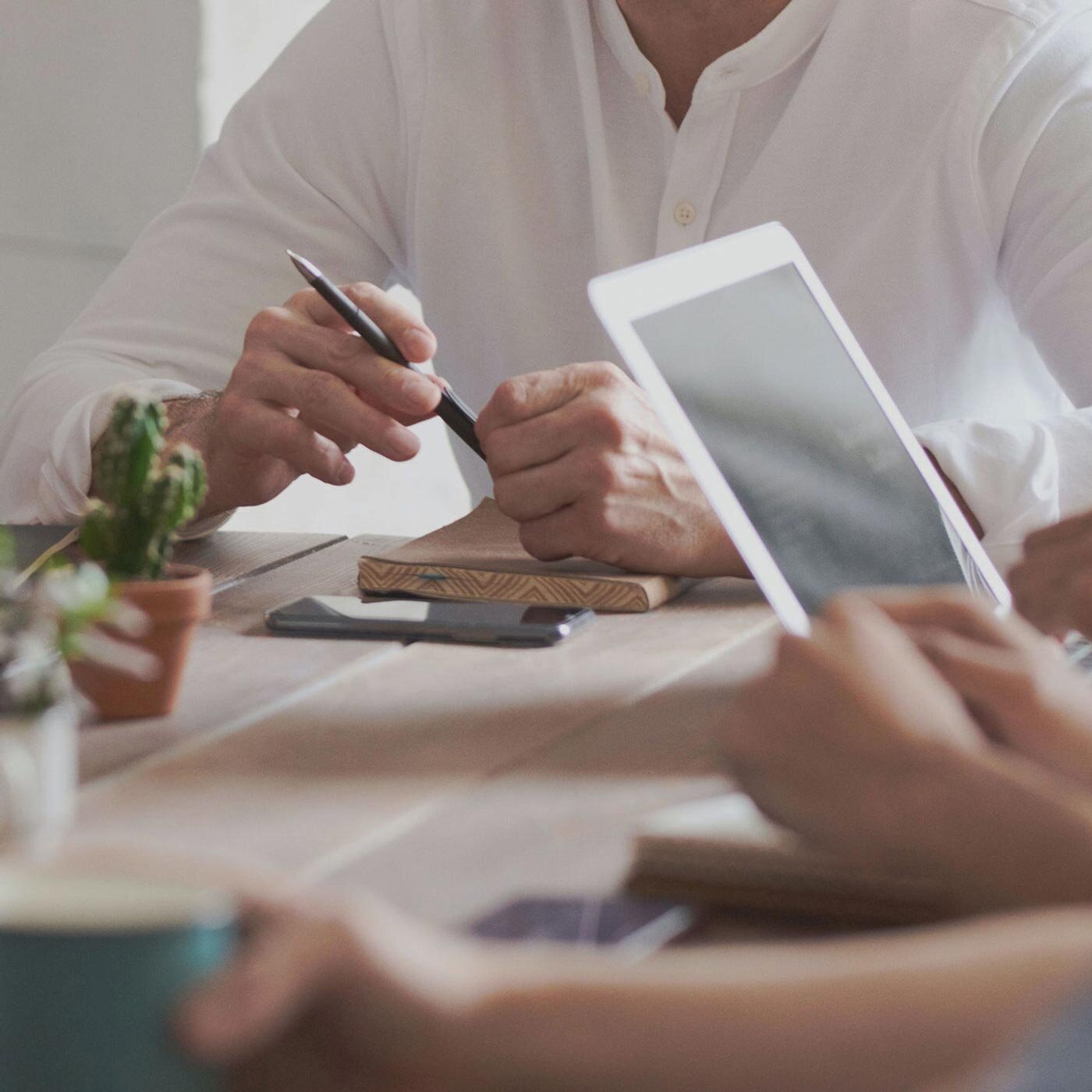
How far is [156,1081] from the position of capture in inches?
17.8

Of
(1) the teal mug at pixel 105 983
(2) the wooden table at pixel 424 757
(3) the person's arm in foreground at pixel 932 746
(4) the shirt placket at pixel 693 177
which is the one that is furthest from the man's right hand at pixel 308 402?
(1) the teal mug at pixel 105 983

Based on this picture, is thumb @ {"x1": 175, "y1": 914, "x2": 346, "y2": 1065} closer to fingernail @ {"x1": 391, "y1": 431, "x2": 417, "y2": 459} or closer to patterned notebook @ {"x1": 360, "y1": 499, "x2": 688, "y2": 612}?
patterned notebook @ {"x1": 360, "y1": 499, "x2": 688, "y2": 612}

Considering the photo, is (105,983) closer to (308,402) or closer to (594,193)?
(308,402)

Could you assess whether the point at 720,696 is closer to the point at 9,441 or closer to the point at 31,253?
the point at 9,441

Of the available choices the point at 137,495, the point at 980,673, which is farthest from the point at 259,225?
the point at 980,673

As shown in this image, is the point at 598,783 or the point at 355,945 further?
the point at 598,783

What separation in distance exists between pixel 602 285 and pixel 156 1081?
2.22ft

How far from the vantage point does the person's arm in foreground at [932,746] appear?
1.88 feet

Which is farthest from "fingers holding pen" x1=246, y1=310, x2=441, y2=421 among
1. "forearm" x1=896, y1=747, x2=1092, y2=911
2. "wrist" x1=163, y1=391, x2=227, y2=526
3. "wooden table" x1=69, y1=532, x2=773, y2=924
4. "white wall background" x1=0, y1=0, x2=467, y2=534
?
"white wall background" x1=0, y1=0, x2=467, y2=534

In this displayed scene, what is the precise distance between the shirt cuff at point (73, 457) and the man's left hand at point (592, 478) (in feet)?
1.33

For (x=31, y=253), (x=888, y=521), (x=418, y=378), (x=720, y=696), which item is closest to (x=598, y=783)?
(x=720, y=696)

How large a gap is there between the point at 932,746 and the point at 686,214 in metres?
1.24

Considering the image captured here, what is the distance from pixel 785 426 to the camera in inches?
42.6

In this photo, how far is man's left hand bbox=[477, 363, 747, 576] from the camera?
3.98ft
